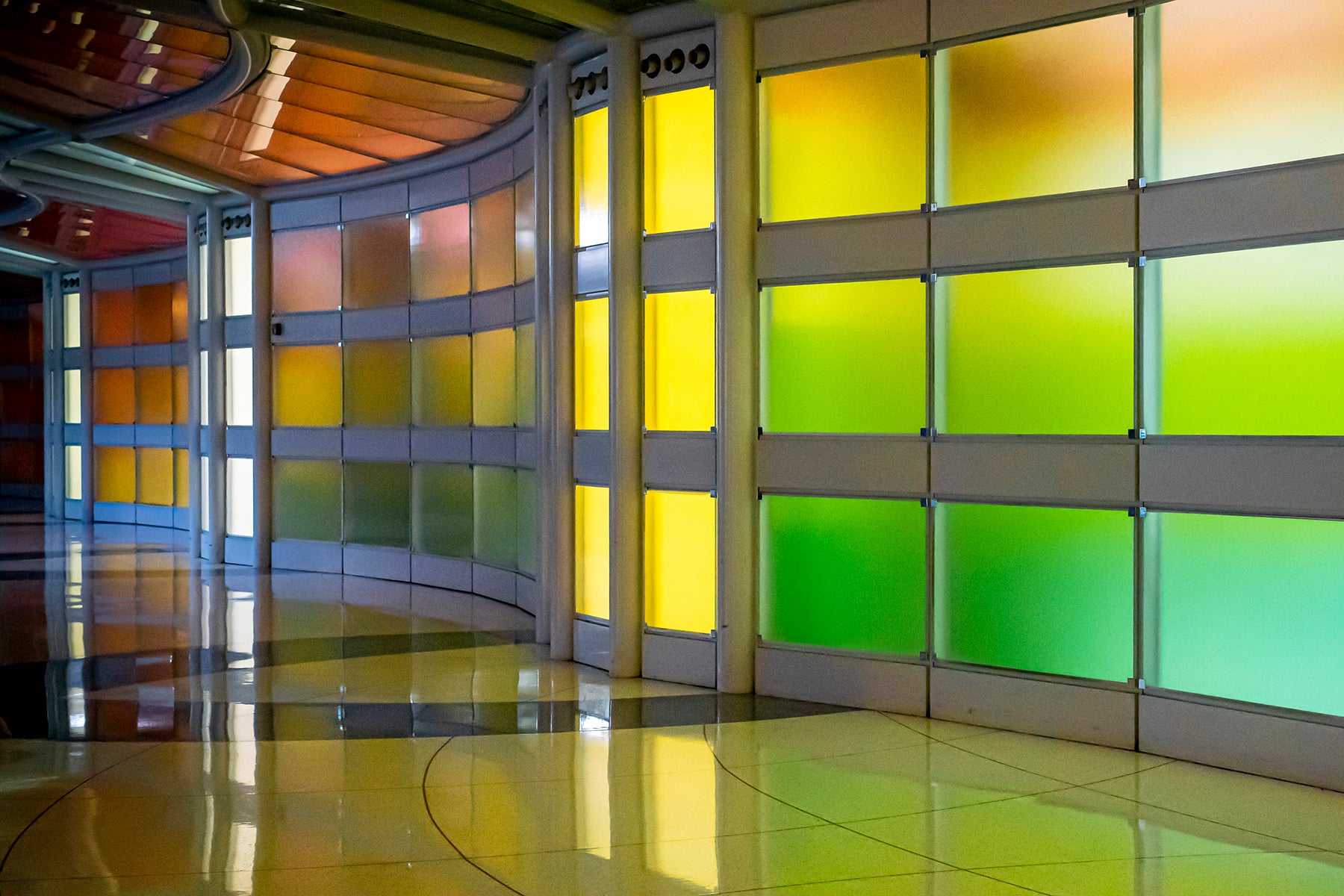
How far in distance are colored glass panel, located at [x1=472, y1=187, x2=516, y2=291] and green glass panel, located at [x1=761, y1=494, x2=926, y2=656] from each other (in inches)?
272

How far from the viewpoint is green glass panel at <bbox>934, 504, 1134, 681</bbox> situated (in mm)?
8492

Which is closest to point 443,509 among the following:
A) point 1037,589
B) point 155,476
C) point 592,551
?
point 592,551

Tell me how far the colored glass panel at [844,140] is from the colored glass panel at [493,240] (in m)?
6.11

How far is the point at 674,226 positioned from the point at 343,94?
204 inches

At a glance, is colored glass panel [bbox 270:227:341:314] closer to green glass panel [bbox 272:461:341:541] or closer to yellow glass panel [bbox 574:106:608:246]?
green glass panel [bbox 272:461:341:541]

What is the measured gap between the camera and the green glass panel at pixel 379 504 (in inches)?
706

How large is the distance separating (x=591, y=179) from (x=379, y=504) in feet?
27.7

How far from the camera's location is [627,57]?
10719 millimetres

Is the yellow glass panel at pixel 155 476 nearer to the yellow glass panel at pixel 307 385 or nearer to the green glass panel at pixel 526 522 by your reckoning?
the yellow glass panel at pixel 307 385

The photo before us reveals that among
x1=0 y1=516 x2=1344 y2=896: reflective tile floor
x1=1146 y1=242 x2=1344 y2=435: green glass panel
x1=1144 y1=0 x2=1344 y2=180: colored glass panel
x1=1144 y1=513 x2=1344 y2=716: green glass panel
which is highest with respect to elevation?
x1=1144 y1=0 x2=1344 y2=180: colored glass panel

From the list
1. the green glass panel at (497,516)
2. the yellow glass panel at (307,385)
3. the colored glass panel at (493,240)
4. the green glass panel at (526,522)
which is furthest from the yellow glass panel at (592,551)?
the yellow glass panel at (307,385)

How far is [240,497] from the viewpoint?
20219 mm

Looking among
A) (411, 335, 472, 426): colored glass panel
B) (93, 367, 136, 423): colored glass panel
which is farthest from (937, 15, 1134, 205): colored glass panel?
(93, 367, 136, 423): colored glass panel

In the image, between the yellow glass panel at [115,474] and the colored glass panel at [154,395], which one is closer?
the colored glass panel at [154,395]
